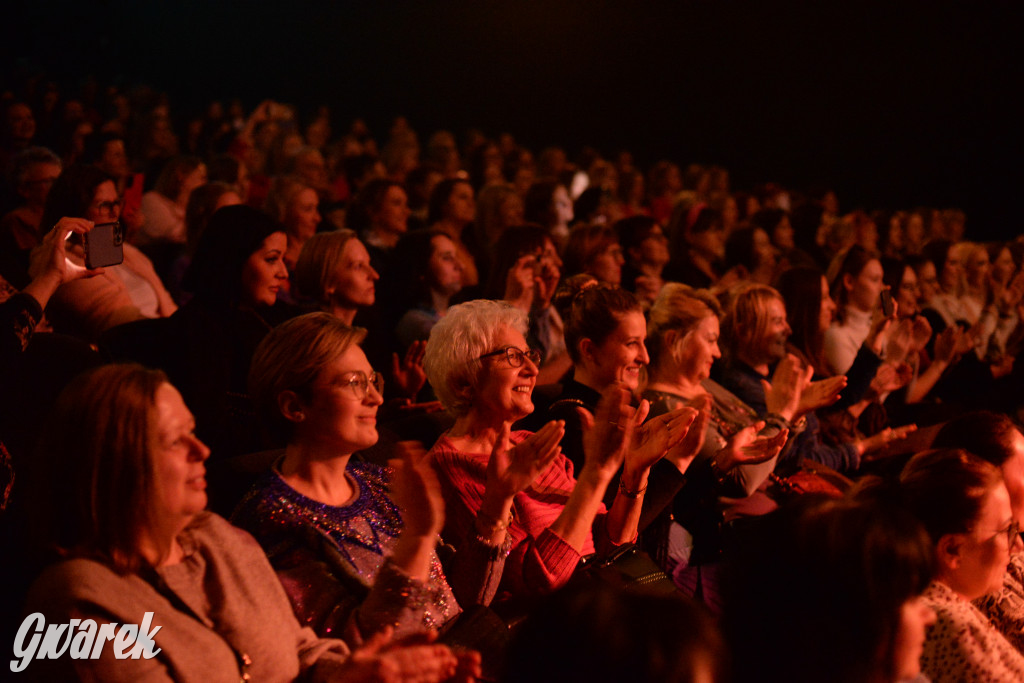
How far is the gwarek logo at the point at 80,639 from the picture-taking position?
122cm

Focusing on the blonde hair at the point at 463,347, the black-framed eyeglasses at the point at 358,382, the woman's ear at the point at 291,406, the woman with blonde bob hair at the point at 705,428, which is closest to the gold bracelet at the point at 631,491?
the woman with blonde bob hair at the point at 705,428

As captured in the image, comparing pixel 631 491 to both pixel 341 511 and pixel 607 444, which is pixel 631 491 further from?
pixel 341 511

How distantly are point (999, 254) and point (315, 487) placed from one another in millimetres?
5653

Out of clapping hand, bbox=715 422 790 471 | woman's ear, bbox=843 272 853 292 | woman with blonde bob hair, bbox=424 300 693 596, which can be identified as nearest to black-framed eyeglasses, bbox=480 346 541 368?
woman with blonde bob hair, bbox=424 300 693 596

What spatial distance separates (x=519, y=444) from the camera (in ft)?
6.49

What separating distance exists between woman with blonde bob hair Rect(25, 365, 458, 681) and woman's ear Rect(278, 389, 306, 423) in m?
0.35

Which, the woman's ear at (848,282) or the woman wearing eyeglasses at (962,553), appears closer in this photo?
the woman wearing eyeglasses at (962,553)

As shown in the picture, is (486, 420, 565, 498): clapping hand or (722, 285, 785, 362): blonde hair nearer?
(486, 420, 565, 498): clapping hand

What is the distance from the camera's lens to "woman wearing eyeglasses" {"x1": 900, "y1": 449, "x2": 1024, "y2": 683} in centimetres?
177

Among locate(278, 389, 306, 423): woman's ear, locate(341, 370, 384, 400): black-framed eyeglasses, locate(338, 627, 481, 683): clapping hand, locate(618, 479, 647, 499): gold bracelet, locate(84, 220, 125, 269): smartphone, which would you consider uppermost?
locate(84, 220, 125, 269): smartphone

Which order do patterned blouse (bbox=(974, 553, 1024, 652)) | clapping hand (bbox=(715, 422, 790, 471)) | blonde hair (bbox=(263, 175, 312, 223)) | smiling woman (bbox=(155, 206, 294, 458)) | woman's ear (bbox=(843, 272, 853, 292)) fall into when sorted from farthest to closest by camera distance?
woman's ear (bbox=(843, 272, 853, 292)), blonde hair (bbox=(263, 175, 312, 223)), clapping hand (bbox=(715, 422, 790, 471)), smiling woman (bbox=(155, 206, 294, 458)), patterned blouse (bbox=(974, 553, 1024, 652))

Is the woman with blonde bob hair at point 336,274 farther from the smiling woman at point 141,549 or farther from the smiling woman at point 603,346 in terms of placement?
the smiling woman at point 141,549

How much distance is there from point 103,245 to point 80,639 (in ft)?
5.04

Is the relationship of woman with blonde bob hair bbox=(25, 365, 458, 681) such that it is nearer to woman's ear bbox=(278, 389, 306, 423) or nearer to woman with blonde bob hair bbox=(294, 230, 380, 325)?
woman's ear bbox=(278, 389, 306, 423)
